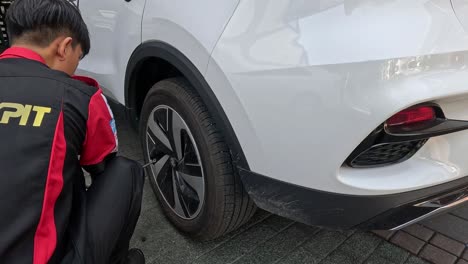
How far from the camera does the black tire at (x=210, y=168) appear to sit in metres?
1.65

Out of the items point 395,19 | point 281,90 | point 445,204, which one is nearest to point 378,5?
point 395,19

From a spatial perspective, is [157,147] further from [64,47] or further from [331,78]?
[331,78]

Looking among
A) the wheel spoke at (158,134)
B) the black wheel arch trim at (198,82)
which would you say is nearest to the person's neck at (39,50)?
the black wheel arch trim at (198,82)

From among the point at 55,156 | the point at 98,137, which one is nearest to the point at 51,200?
the point at 55,156

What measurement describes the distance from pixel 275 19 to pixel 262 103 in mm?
287

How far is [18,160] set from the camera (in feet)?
3.38

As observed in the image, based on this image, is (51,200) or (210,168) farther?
(210,168)

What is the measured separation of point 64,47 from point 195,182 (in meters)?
0.84

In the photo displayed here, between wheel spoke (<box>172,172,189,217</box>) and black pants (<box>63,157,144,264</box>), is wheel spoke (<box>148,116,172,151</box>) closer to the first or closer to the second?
wheel spoke (<box>172,172,189,217</box>)

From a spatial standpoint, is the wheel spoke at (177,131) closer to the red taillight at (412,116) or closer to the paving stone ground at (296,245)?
the paving stone ground at (296,245)

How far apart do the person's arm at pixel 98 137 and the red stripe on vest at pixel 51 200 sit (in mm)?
135

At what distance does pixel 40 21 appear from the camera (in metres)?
1.25

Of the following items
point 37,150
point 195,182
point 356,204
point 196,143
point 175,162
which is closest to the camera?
point 37,150

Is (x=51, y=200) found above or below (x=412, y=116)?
below
